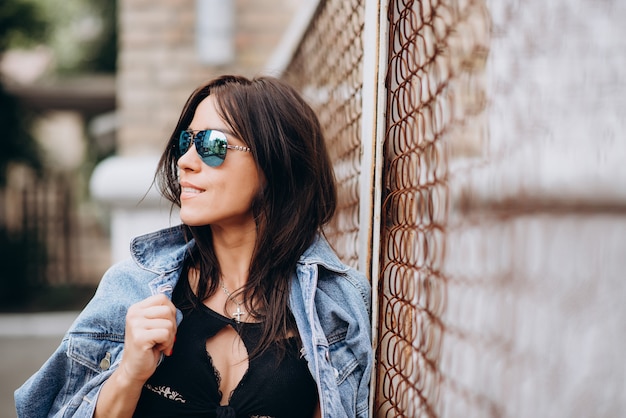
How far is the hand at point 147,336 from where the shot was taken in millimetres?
1538

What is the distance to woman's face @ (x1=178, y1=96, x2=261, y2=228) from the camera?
69.1 inches

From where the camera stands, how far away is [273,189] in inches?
74.0

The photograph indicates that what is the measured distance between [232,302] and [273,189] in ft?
1.20

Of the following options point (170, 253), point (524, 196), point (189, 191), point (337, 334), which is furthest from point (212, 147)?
point (524, 196)

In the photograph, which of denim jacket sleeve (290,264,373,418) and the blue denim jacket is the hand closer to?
the blue denim jacket

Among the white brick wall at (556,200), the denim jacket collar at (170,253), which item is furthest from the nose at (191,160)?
the white brick wall at (556,200)

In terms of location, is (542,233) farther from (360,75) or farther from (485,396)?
(360,75)

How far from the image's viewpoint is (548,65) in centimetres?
118

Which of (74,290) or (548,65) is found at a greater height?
(548,65)

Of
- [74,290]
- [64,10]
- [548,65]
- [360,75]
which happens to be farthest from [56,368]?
[64,10]

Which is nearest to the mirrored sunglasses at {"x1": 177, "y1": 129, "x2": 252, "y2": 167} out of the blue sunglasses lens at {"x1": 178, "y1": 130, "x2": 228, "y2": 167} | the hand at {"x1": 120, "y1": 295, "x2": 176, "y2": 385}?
the blue sunglasses lens at {"x1": 178, "y1": 130, "x2": 228, "y2": 167}

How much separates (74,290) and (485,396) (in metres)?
9.31

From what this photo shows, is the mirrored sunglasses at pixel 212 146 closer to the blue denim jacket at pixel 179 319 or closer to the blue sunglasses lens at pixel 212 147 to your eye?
the blue sunglasses lens at pixel 212 147

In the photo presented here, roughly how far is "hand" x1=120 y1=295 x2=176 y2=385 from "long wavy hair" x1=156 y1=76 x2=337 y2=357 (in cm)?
20
